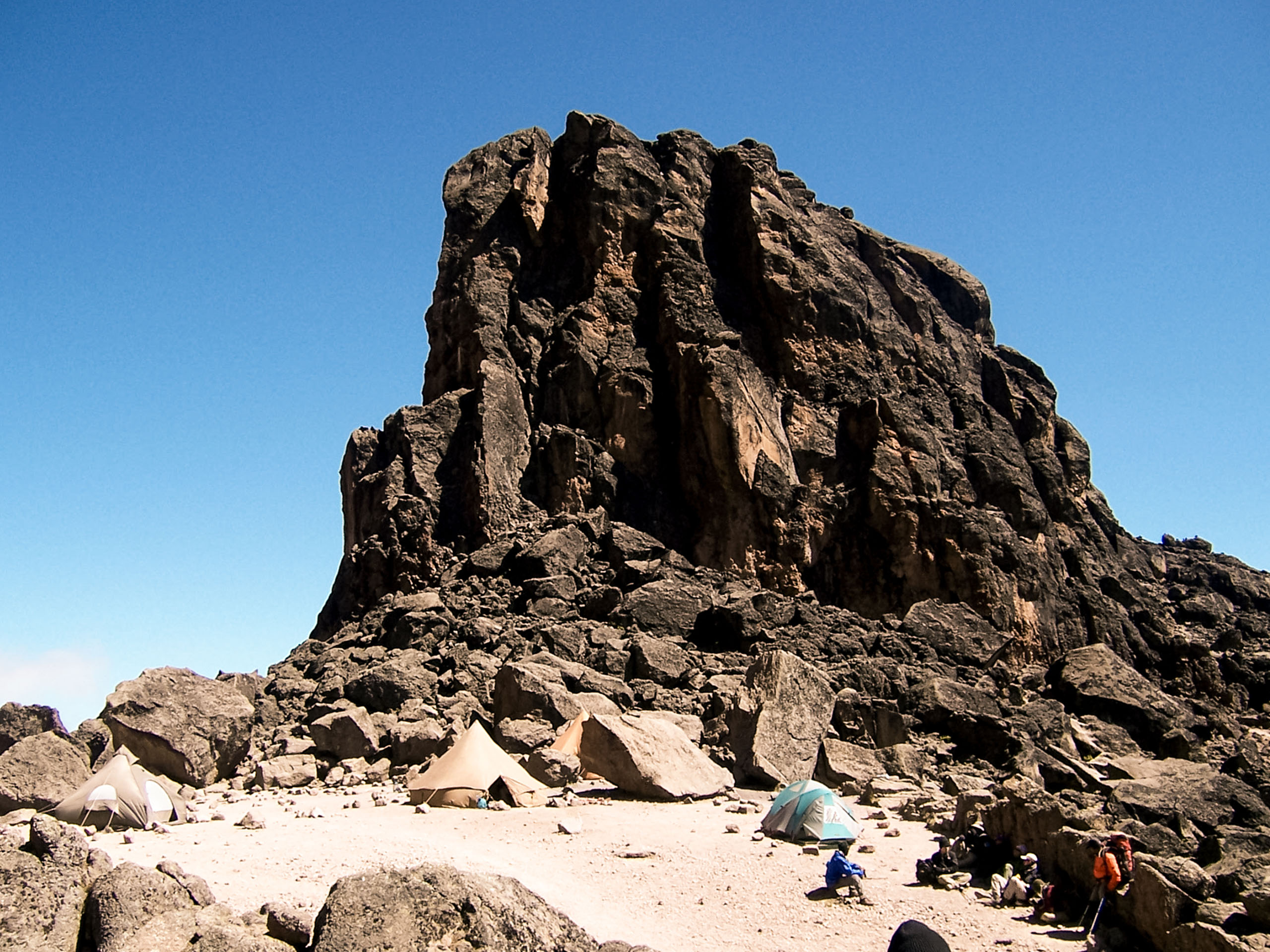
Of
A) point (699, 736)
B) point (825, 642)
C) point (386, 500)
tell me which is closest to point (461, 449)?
point (386, 500)

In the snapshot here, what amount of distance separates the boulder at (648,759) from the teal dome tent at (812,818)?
3359mm

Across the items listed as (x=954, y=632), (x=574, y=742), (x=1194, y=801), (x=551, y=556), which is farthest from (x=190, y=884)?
(x=954, y=632)

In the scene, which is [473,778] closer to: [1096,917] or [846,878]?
[846,878]

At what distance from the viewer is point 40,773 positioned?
19672mm

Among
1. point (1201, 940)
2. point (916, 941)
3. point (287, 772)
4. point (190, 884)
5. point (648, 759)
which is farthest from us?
point (287, 772)

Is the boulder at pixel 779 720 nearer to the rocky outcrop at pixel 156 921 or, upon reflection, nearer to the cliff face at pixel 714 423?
the cliff face at pixel 714 423

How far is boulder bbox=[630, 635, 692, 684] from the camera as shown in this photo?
2934 centimetres

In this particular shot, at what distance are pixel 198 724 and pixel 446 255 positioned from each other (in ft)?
88.0

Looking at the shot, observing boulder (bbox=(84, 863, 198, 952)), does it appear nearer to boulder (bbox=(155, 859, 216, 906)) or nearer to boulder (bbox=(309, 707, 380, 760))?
boulder (bbox=(155, 859, 216, 906))

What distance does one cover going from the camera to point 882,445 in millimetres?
40688

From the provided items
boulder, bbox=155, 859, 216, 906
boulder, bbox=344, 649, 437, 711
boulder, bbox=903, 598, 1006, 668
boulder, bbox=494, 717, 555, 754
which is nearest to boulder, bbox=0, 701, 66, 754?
boulder, bbox=344, 649, 437, 711

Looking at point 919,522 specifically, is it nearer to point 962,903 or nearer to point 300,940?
point 962,903

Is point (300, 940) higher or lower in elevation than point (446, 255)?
lower

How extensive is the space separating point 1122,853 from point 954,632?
23333mm
